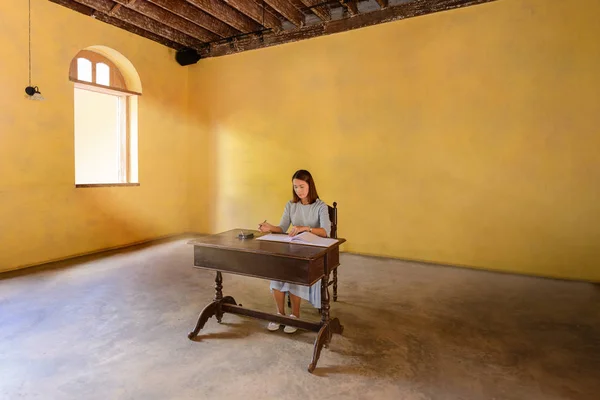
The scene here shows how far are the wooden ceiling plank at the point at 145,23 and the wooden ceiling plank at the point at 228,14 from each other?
1.05 m

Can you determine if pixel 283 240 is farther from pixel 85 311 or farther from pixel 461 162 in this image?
pixel 461 162

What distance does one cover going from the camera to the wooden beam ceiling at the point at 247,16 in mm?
4527

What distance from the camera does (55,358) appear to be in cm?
220

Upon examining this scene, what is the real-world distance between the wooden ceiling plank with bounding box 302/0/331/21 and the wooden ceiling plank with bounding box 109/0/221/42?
1.82m

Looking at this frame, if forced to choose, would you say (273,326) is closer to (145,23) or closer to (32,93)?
(32,93)

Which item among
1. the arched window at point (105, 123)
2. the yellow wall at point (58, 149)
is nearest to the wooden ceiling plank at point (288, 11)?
the yellow wall at point (58, 149)

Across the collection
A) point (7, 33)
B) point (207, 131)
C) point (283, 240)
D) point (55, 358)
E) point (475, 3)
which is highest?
point (475, 3)

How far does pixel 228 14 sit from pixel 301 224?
366 centimetres

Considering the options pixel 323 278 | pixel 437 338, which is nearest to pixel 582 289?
pixel 437 338

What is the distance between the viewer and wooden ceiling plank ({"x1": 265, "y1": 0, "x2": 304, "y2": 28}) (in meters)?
4.55

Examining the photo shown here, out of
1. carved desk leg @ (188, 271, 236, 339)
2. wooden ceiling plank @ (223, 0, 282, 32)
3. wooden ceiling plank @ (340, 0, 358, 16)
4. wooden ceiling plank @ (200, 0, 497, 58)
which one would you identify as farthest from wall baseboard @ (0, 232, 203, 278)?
wooden ceiling plank @ (340, 0, 358, 16)

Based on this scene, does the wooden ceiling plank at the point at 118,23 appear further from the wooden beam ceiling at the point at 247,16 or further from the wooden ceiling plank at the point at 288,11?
the wooden ceiling plank at the point at 288,11

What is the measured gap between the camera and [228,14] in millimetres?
4906

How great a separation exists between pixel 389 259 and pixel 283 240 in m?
2.80
